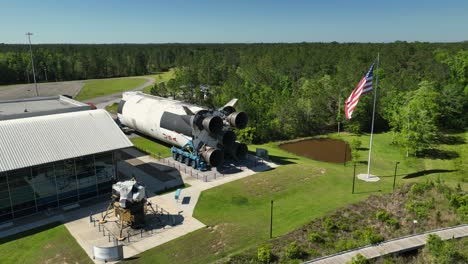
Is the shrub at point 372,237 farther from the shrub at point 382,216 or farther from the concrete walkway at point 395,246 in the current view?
the shrub at point 382,216

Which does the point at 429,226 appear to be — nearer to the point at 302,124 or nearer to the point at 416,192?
the point at 416,192

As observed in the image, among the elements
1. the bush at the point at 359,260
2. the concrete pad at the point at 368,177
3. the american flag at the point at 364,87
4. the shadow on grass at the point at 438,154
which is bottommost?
the shadow on grass at the point at 438,154

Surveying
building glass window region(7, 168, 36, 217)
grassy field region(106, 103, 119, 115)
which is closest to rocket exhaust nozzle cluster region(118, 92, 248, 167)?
building glass window region(7, 168, 36, 217)

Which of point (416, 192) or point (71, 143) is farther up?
point (71, 143)

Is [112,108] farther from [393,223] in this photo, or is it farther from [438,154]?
[393,223]

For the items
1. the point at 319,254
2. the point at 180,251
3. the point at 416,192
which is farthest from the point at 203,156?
the point at 416,192

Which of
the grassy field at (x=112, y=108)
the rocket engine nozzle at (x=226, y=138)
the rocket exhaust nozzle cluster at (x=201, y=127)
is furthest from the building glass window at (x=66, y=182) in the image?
the grassy field at (x=112, y=108)
